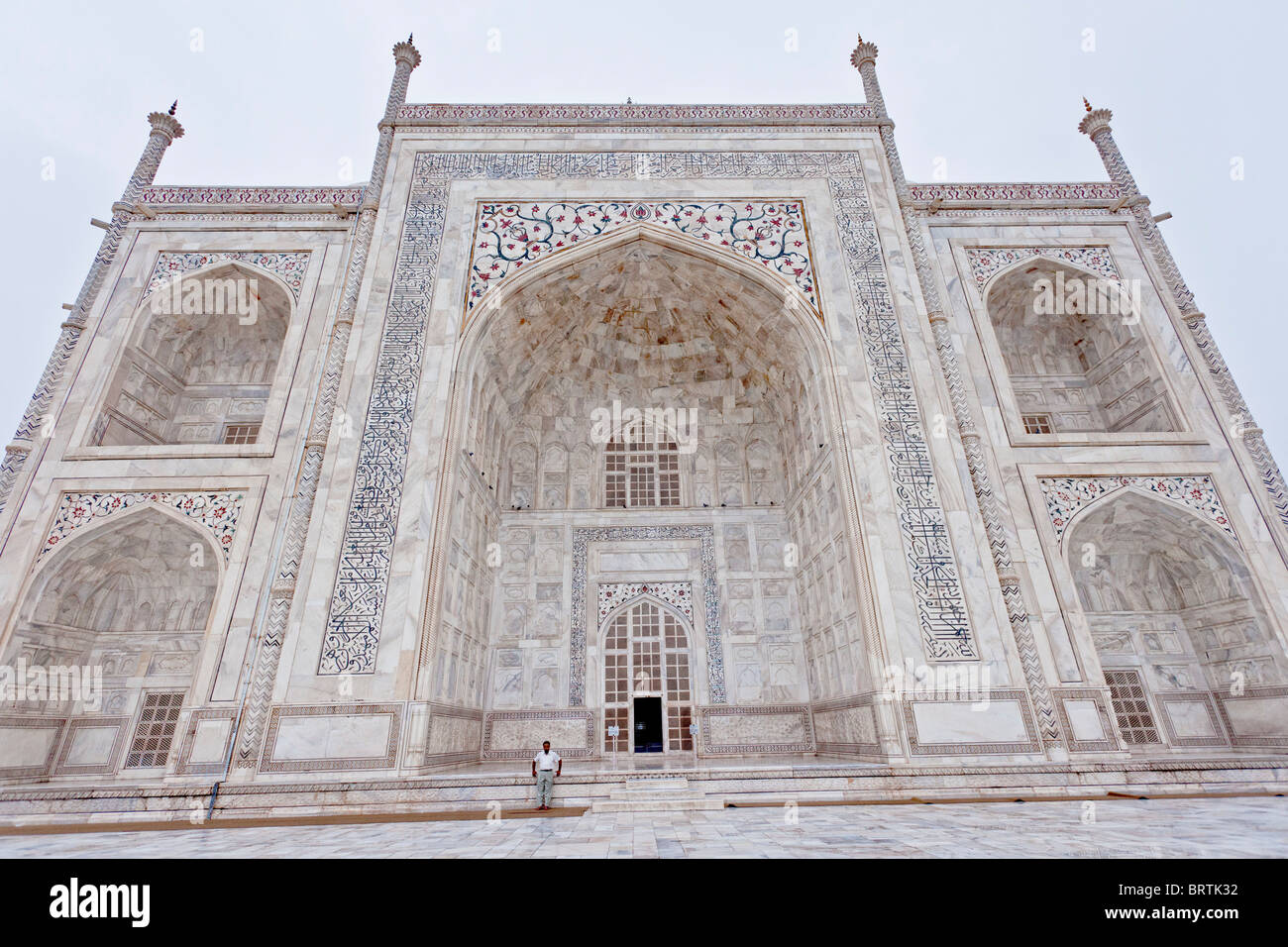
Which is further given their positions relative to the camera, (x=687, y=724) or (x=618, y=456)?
(x=618, y=456)

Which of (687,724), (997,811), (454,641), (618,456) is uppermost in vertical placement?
(618,456)

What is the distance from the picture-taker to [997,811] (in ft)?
16.7

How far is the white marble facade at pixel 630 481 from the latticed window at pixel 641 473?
6 cm

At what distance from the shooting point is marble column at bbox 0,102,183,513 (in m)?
8.59

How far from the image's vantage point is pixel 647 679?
10344 mm

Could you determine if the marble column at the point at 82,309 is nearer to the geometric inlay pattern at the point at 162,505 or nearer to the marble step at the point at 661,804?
the geometric inlay pattern at the point at 162,505

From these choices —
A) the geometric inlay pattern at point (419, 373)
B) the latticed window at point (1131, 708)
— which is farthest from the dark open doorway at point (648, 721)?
the latticed window at point (1131, 708)

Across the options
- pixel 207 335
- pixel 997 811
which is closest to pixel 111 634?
pixel 207 335

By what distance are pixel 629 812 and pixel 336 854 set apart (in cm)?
280

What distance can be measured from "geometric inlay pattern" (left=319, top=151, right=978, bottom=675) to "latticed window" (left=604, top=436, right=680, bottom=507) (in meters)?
2.26

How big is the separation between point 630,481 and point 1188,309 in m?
9.53

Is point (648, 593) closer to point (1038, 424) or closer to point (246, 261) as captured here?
point (1038, 424)
